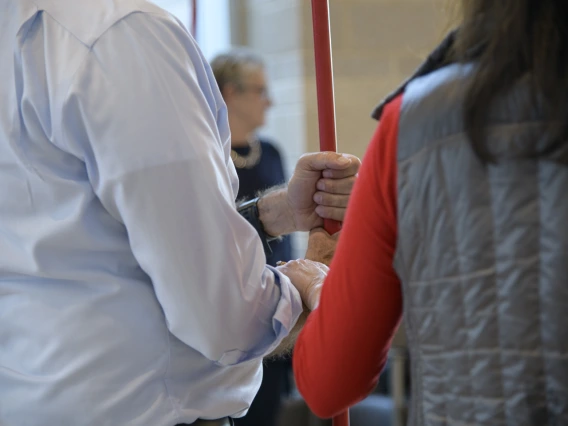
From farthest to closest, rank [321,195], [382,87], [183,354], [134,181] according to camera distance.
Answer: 1. [382,87]
2. [321,195]
3. [183,354]
4. [134,181]

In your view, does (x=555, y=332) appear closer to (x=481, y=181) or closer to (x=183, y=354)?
(x=481, y=181)

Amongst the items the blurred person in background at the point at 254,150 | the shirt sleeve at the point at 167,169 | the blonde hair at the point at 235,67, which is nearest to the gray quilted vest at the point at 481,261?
the shirt sleeve at the point at 167,169

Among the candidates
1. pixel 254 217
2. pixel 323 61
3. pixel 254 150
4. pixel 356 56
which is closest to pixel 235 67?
pixel 254 150

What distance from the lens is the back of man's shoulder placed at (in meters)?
0.90

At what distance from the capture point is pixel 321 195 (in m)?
1.26

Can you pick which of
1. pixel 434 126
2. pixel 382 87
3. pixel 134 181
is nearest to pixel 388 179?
pixel 434 126

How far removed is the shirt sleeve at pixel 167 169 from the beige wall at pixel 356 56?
231 cm

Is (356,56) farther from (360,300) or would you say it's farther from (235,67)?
(360,300)

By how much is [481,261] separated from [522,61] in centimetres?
17

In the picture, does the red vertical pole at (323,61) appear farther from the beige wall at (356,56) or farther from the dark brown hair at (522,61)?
the beige wall at (356,56)

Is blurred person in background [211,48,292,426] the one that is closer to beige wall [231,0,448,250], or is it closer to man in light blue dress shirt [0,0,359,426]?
beige wall [231,0,448,250]

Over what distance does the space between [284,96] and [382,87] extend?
16.0 inches

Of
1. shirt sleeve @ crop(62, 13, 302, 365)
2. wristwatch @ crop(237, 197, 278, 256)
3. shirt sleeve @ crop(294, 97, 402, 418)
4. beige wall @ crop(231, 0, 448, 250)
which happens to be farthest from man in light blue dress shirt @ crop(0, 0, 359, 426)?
beige wall @ crop(231, 0, 448, 250)

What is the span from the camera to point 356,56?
3.25m
